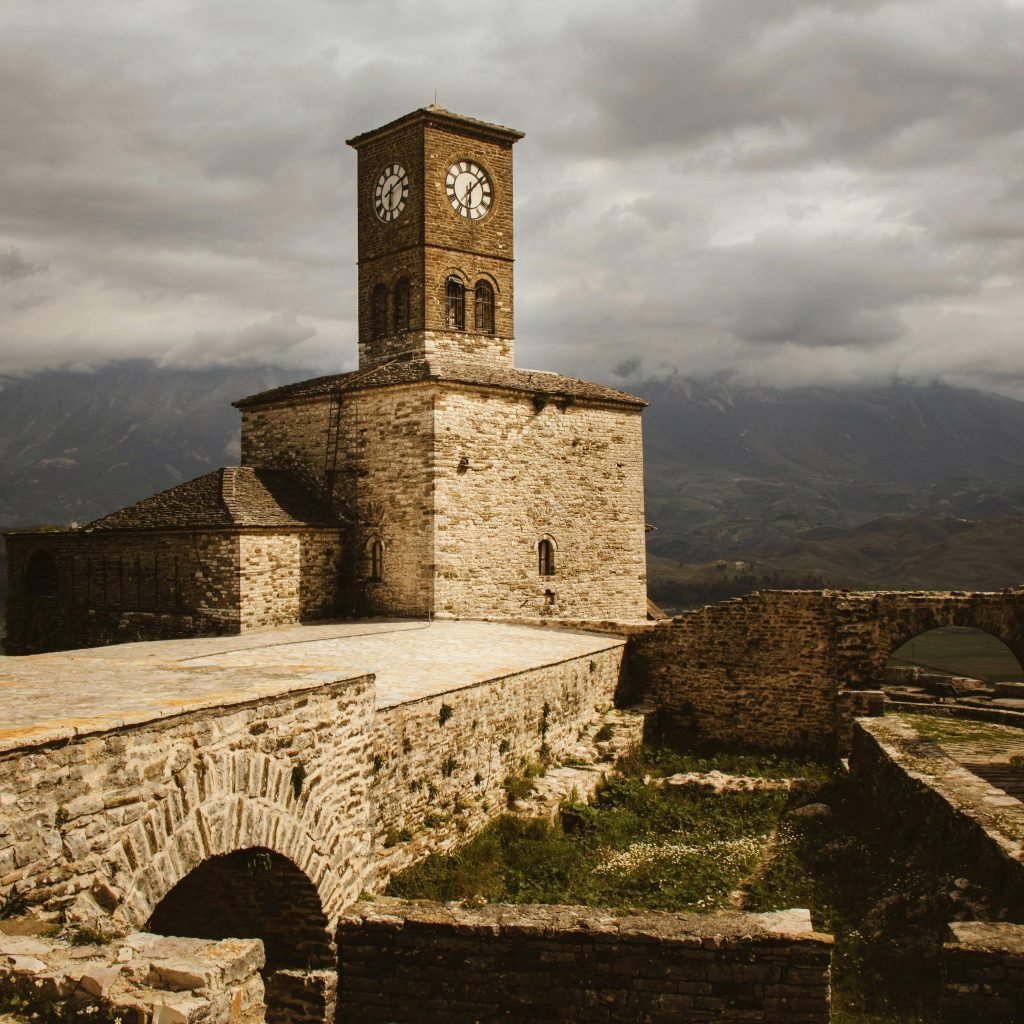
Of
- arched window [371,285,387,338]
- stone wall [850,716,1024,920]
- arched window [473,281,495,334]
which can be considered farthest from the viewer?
arched window [371,285,387,338]

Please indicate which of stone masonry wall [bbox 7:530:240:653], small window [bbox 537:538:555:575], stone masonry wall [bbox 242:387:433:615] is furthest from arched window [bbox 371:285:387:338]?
stone masonry wall [bbox 7:530:240:653]

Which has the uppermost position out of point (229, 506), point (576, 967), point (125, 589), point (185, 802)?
point (229, 506)

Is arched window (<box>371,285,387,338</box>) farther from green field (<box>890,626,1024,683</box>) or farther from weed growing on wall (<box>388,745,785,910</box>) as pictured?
green field (<box>890,626,1024,683</box>)

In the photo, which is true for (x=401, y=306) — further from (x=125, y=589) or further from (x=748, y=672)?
(x=748, y=672)

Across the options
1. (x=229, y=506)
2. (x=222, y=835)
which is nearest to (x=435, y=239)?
(x=229, y=506)

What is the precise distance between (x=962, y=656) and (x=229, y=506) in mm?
61226

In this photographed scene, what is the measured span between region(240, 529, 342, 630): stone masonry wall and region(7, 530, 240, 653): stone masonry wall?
351 mm

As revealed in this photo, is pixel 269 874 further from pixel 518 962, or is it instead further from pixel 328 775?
pixel 518 962

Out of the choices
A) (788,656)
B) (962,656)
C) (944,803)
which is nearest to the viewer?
(944,803)

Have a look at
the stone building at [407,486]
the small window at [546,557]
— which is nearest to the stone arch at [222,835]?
the stone building at [407,486]

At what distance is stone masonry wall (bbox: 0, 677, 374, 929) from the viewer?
5.75 metres

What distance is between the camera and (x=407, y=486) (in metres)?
23.3

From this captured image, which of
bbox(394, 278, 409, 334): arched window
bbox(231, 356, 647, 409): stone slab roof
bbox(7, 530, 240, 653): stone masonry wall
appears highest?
bbox(394, 278, 409, 334): arched window

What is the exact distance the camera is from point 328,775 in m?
8.77
